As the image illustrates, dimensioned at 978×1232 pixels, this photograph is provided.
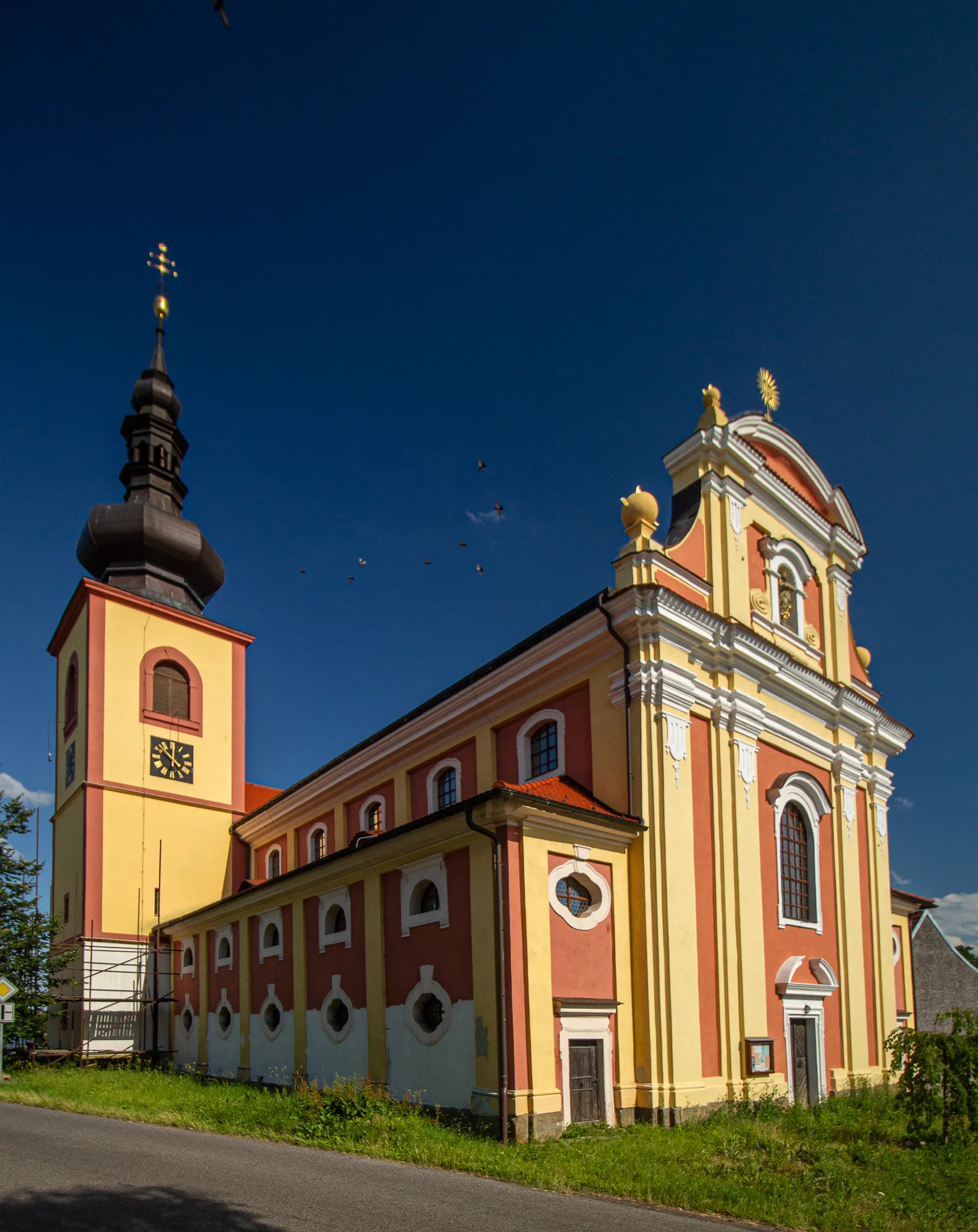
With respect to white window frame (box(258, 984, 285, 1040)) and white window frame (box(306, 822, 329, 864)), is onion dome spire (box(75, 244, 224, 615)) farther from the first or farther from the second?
white window frame (box(258, 984, 285, 1040))

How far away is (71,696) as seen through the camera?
30.4 meters

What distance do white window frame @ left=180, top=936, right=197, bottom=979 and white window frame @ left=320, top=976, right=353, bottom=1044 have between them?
26.0 ft

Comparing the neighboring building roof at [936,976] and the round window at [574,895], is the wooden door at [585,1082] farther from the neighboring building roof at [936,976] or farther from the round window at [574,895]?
the neighboring building roof at [936,976]

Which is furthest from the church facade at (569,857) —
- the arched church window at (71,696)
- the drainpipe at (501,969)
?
the arched church window at (71,696)

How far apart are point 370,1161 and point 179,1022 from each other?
16.1m

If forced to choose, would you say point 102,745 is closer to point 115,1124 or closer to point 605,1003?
point 115,1124

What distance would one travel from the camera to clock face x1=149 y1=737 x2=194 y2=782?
29.2 m

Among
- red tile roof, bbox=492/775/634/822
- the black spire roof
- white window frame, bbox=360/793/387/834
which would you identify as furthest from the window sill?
red tile roof, bbox=492/775/634/822

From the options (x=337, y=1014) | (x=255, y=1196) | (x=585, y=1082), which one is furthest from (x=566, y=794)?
(x=255, y=1196)

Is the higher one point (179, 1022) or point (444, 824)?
point (444, 824)

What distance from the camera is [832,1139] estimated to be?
14078 mm

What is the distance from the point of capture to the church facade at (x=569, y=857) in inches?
575

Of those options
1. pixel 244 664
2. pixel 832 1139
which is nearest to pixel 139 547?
pixel 244 664

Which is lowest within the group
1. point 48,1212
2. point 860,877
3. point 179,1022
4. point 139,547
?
point 179,1022
